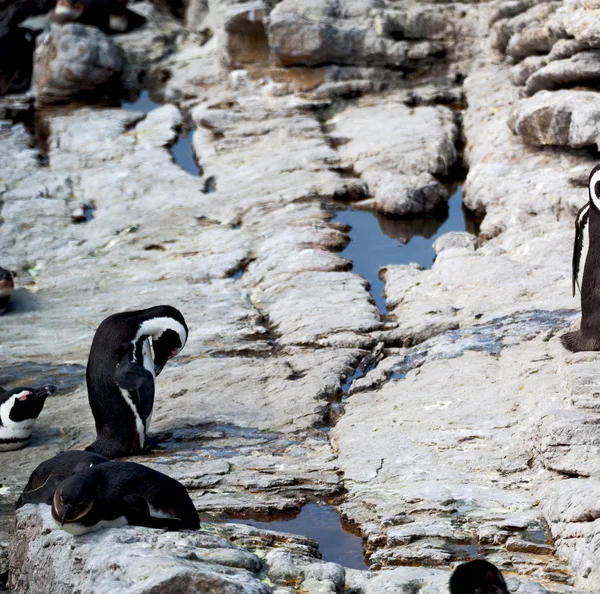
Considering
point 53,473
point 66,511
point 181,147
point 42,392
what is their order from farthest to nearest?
point 181,147
point 42,392
point 53,473
point 66,511

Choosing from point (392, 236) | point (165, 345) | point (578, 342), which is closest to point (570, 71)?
point (392, 236)

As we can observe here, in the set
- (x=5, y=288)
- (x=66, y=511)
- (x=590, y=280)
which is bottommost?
(x=5, y=288)

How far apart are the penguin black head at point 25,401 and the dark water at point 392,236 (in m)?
3.00

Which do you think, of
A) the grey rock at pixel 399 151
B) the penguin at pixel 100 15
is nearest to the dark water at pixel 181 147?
the grey rock at pixel 399 151

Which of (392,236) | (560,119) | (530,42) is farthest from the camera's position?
(530,42)

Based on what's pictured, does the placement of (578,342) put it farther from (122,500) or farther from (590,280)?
(122,500)

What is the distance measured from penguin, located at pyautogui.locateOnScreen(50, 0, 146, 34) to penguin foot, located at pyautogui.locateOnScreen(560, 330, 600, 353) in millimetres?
11037

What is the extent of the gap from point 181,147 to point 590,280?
7.21 m

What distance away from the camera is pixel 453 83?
11828 millimetres

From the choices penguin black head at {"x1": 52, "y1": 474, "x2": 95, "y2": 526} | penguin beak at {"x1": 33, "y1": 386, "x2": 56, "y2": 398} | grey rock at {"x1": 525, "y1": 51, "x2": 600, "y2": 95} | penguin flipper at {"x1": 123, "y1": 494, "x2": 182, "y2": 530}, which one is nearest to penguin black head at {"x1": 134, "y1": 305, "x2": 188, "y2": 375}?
penguin beak at {"x1": 33, "y1": 386, "x2": 56, "y2": 398}

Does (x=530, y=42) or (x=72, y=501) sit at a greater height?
(x=72, y=501)

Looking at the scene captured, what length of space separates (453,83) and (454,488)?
817 centimetres

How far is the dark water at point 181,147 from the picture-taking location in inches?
446

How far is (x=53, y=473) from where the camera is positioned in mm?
4188
